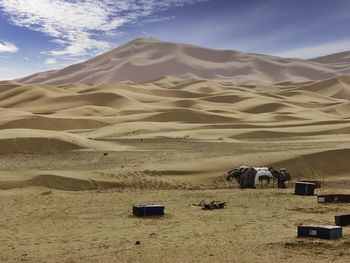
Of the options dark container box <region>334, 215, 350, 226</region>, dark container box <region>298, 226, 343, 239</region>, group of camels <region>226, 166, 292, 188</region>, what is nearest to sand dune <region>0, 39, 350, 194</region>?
group of camels <region>226, 166, 292, 188</region>

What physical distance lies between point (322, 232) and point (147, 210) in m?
3.92

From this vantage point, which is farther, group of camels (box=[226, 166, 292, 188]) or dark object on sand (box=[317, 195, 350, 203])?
group of camels (box=[226, 166, 292, 188])

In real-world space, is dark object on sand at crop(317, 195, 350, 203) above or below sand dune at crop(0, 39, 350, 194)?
below

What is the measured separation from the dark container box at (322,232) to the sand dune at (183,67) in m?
131

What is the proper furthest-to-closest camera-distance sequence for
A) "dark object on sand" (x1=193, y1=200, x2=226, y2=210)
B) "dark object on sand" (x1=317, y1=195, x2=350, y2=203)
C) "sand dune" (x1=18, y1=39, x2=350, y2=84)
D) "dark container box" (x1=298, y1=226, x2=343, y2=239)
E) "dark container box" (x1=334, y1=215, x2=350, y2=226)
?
"sand dune" (x1=18, y1=39, x2=350, y2=84) → "dark object on sand" (x1=317, y1=195, x2=350, y2=203) → "dark object on sand" (x1=193, y1=200, x2=226, y2=210) → "dark container box" (x1=334, y1=215, x2=350, y2=226) → "dark container box" (x1=298, y1=226, x2=343, y2=239)

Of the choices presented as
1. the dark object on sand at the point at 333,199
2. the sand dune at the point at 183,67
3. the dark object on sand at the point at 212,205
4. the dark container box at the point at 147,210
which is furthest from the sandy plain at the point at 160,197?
the sand dune at the point at 183,67

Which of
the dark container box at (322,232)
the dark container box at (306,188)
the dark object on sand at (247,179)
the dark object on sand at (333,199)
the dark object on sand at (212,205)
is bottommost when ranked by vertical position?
the dark container box at (322,232)

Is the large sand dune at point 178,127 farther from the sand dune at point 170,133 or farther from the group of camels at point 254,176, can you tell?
the group of camels at point 254,176

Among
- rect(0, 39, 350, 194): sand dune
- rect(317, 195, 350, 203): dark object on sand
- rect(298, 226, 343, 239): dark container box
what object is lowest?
rect(298, 226, 343, 239): dark container box

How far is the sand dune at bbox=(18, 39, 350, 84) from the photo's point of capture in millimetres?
149625

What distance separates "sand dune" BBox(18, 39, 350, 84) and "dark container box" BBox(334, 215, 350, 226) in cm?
13000

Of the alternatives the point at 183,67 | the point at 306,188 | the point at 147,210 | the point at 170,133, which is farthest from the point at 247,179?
the point at 183,67

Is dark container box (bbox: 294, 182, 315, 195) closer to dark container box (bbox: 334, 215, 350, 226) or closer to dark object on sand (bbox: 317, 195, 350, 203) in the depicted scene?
dark object on sand (bbox: 317, 195, 350, 203)

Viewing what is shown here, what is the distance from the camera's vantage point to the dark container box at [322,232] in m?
9.20
